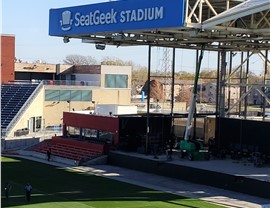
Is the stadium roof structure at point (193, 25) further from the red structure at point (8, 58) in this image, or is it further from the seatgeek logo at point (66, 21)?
the red structure at point (8, 58)

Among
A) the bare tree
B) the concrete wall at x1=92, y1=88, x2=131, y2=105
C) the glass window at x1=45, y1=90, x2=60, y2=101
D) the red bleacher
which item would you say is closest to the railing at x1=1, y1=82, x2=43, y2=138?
the glass window at x1=45, y1=90, x2=60, y2=101

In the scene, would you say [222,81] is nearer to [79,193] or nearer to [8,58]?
[79,193]

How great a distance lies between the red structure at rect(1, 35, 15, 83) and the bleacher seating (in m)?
7.62

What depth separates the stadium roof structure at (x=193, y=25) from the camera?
74.1ft

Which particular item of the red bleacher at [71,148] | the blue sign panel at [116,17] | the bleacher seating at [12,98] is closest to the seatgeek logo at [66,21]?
the blue sign panel at [116,17]

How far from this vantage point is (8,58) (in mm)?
66250

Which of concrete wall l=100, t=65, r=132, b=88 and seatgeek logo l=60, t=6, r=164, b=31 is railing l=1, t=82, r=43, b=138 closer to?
concrete wall l=100, t=65, r=132, b=88

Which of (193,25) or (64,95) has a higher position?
(193,25)

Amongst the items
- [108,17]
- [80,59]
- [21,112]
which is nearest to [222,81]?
[108,17]

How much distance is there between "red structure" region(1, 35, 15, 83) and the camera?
66062mm

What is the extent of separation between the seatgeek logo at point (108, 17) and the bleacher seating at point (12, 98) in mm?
23605

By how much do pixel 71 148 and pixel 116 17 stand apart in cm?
1764

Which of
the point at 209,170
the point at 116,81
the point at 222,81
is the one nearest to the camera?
the point at 209,170

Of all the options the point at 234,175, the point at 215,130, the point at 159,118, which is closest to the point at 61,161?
the point at 159,118
